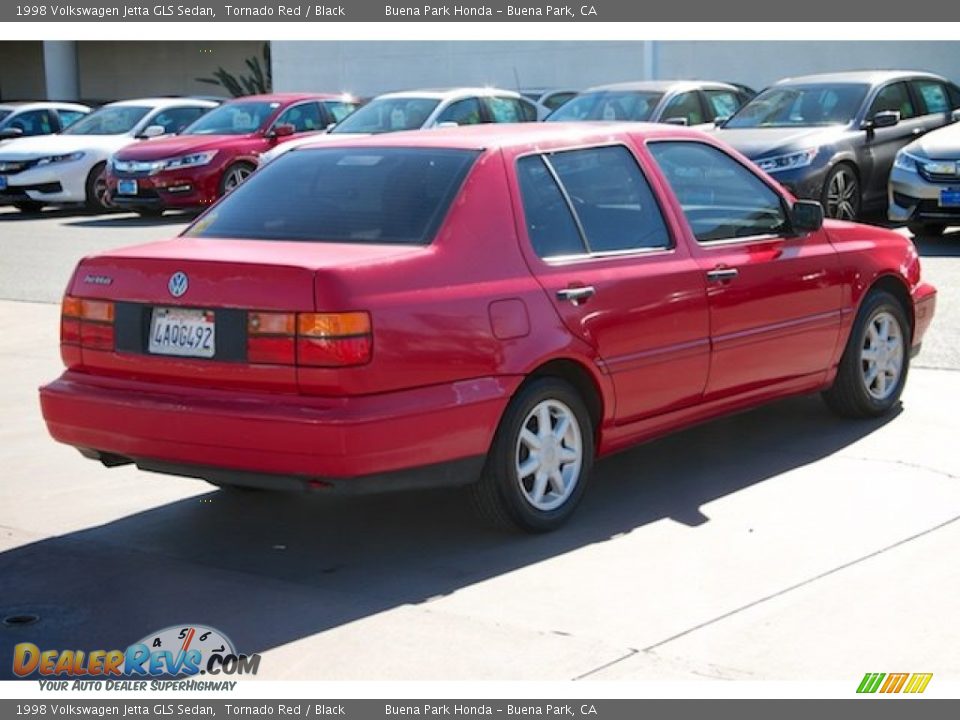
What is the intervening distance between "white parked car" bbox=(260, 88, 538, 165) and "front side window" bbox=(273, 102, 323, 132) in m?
0.71

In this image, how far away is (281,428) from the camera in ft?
18.0

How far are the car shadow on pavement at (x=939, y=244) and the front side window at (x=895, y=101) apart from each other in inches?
55.5

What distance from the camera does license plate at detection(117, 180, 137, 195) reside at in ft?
65.3

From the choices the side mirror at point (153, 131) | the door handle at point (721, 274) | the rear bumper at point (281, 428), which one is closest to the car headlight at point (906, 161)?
the door handle at point (721, 274)

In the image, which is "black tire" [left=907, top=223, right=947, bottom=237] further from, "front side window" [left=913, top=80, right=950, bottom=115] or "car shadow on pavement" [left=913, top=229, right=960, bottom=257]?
"front side window" [left=913, top=80, right=950, bottom=115]

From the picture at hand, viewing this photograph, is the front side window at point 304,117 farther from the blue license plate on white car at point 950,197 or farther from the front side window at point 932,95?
the blue license plate on white car at point 950,197

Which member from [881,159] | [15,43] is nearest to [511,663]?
[881,159]

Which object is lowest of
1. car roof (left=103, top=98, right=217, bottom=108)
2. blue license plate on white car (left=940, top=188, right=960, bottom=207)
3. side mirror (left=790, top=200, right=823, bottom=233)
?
blue license plate on white car (left=940, top=188, right=960, bottom=207)

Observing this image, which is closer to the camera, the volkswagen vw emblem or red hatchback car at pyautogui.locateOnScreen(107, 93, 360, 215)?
the volkswagen vw emblem

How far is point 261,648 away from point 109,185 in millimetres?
16071

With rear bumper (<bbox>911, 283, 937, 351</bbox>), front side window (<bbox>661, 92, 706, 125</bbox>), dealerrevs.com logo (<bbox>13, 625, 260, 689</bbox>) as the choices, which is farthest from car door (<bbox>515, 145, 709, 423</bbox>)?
front side window (<bbox>661, 92, 706, 125</bbox>)

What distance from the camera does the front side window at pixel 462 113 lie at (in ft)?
64.1

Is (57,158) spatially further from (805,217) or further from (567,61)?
(805,217)

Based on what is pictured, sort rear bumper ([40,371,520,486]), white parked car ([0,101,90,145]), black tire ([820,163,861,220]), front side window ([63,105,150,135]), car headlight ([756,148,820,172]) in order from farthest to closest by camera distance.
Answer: white parked car ([0,101,90,145]) → front side window ([63,105,150,135]) → black tire ([820,163,861,220]) → car headlight ([756,148,820,172]) → rear bumper ([40,371,520,486])
